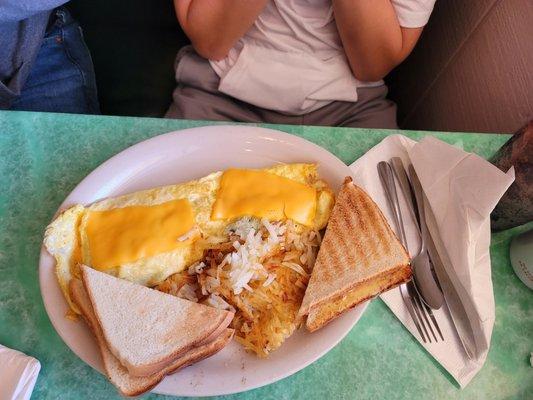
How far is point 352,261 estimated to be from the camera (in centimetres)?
88

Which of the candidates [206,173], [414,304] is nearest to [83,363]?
[206,173]

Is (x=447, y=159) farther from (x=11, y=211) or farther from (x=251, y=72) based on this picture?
(x=11, y=211)

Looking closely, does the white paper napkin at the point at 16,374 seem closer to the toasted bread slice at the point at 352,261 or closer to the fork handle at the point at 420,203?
the toasted bread slice at the point at 352,261

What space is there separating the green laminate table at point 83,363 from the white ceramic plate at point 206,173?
78mm

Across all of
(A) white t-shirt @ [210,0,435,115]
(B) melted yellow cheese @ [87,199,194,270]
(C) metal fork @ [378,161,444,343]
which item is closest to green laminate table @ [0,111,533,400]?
(C) metal fork @ [378,161,444,343]

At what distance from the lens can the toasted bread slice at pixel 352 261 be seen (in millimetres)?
832

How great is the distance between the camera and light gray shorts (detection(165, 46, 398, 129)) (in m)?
1.36

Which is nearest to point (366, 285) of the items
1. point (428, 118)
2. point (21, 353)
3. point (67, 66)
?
point (21, 353)

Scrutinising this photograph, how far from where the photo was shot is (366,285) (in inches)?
34.2

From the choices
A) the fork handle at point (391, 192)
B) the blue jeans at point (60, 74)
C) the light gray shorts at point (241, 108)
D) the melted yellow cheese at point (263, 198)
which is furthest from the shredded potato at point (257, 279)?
the blue jeans at point (60, 74)

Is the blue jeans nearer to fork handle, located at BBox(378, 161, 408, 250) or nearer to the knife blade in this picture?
fork handle, located at BBox(378, 161, 408, 250)

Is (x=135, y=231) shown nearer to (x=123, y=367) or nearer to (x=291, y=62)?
(x=123, y=367)

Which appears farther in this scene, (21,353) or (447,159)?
(447,159)

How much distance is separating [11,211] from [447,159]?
0.92 meters
